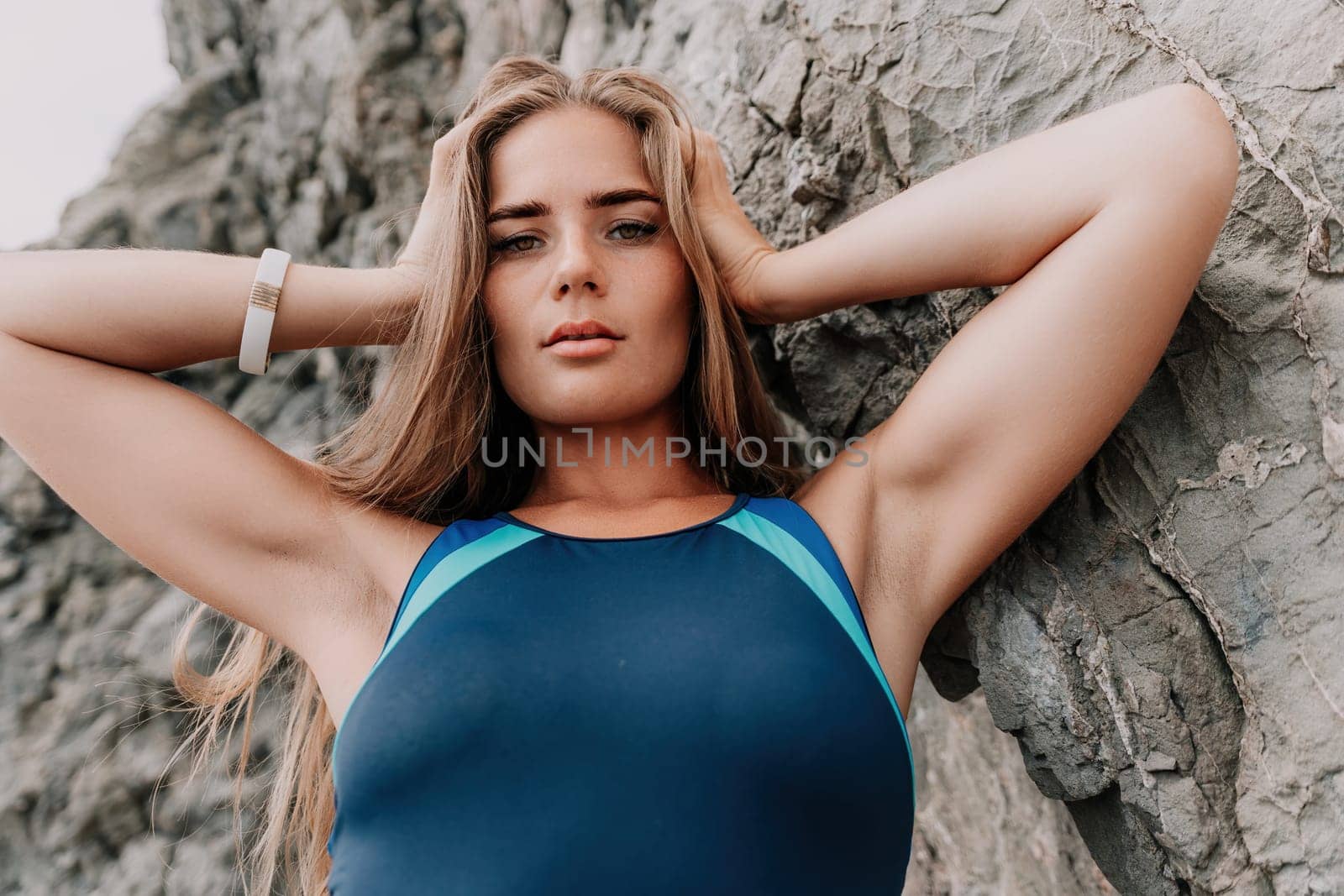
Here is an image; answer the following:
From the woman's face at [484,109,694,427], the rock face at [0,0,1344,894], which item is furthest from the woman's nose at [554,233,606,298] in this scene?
the rock face at [0,0,1344,894]

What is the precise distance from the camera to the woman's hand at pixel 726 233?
1847 millimetres

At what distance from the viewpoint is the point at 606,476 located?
189cm

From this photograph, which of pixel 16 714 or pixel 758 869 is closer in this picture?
pixel 758 869

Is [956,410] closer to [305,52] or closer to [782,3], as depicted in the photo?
[782,3]

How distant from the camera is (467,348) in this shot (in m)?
1.78

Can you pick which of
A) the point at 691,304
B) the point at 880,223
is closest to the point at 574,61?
the point at 691,304

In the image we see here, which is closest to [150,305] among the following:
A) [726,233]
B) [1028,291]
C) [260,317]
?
[260,317]

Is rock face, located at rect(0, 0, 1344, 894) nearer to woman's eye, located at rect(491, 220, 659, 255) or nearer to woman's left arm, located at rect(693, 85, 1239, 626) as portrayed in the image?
woman's left arm, located at rect(693, 85, 1239, 626)

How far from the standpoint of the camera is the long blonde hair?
175 cm

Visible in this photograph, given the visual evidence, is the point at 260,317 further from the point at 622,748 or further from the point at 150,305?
the point at 622,748

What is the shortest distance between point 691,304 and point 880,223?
43 cm

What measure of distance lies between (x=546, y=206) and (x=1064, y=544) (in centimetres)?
115

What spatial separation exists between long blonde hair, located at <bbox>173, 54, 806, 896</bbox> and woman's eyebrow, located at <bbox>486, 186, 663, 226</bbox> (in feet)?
0.12

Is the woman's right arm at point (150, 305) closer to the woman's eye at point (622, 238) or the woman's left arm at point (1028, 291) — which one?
the woman's eye at point (622, 238)
